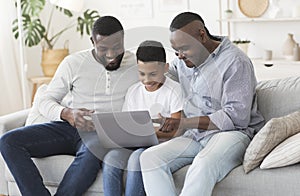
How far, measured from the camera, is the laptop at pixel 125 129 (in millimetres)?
2490

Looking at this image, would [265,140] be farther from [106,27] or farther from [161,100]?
[106,27]

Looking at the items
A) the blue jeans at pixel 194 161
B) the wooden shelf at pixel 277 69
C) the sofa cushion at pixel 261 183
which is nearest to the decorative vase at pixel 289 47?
the wooden shelf at pixel 277 69

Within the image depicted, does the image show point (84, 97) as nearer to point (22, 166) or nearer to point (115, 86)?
point (115, 86)

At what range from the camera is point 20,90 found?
4906 mm

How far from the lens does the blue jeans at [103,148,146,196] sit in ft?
8.19

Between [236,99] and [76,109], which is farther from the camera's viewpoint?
[76,109]

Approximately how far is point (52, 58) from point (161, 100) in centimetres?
244

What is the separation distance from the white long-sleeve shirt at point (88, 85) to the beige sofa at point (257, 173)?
0.83 feet

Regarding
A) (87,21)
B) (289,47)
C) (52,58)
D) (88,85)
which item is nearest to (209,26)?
(289,47)

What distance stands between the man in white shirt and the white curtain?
1.90 m

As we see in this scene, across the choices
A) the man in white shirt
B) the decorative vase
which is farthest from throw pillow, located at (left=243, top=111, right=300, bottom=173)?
the decorative vase

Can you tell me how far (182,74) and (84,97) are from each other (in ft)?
1.77

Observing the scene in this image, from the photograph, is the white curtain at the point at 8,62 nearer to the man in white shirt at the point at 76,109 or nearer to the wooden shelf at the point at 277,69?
the man in white shirt at the point at 76,109

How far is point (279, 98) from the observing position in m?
2.75
